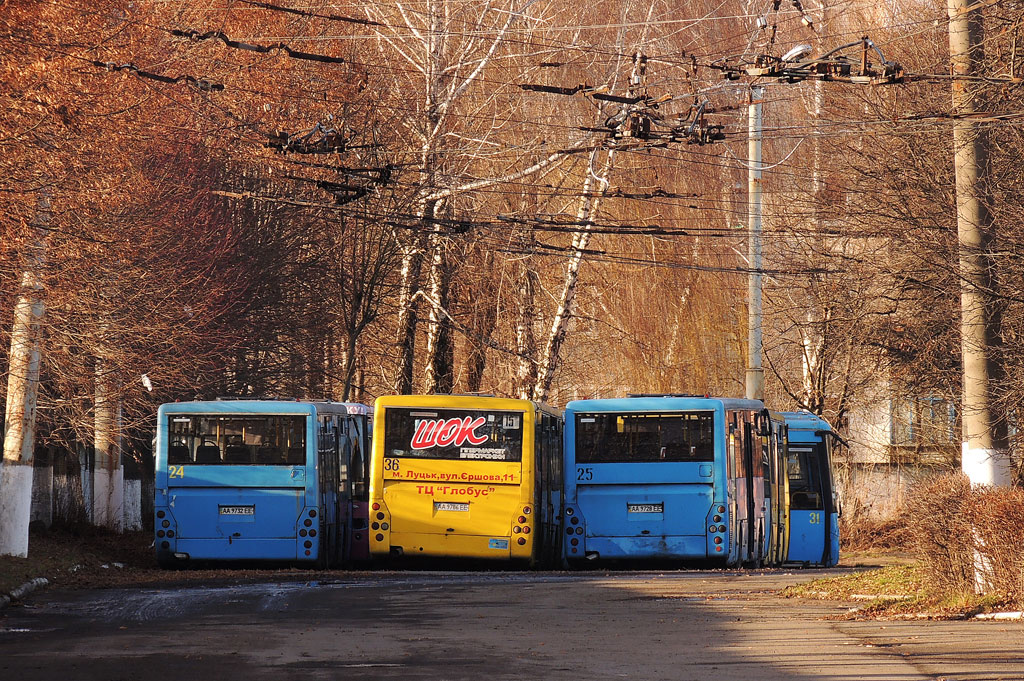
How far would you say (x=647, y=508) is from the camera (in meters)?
25.2

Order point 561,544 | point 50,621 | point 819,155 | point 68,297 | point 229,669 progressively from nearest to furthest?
1. point 229,669
2. point 50,621
3. point 68,297
4. point 561,544
5. point 819,155

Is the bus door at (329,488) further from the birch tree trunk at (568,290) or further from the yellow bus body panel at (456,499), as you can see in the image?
A: the birch tree trunk at (568,290)

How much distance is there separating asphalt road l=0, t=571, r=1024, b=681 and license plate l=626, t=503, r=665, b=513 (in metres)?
4.48

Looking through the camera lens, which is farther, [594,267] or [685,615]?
[594,267]

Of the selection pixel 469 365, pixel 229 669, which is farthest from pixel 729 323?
pixel 229 669

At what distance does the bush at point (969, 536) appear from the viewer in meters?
15.2

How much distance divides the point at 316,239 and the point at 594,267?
21.9 ft

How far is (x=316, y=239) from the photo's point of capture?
125 feet

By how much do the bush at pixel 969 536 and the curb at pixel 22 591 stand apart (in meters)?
9.78

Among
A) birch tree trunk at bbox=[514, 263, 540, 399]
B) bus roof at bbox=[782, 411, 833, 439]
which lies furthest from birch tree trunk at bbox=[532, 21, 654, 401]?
bus roof at bbox=[782, 411, 833, 439]

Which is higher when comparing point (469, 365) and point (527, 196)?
point (527, 196)

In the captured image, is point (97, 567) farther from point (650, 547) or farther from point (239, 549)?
point (650, 547)

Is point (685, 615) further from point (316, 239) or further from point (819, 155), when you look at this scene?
point (316, 239)

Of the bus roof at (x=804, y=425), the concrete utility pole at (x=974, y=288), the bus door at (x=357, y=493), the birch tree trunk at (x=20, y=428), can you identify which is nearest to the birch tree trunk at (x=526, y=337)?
the bus roof at (x=804, y=425)
